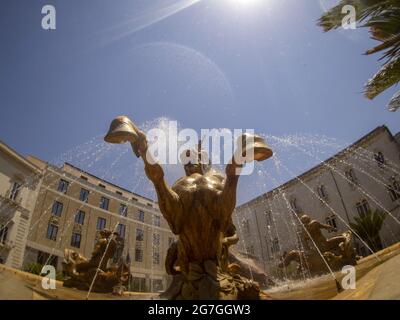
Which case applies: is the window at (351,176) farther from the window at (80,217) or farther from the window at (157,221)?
the window at (80,217)

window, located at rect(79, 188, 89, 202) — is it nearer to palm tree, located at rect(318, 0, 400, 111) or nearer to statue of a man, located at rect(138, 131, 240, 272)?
palm tree, located at rect(318, 0, 400, 111)

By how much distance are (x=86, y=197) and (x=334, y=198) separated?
28.9m

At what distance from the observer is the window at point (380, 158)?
31812mm

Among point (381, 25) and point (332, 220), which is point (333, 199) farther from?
point (381, 25)

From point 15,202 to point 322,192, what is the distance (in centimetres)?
3099

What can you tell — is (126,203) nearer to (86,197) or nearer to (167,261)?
(86,197)

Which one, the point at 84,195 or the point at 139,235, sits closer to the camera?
the point at 84,195

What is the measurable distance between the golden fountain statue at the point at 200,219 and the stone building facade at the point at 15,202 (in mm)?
28241

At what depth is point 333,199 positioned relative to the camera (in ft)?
118

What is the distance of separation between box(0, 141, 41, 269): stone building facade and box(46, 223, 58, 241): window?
311cm

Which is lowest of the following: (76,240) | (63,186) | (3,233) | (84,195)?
(3,233)

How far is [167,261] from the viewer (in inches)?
152

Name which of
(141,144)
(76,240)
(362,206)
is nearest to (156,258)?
(76,240)
